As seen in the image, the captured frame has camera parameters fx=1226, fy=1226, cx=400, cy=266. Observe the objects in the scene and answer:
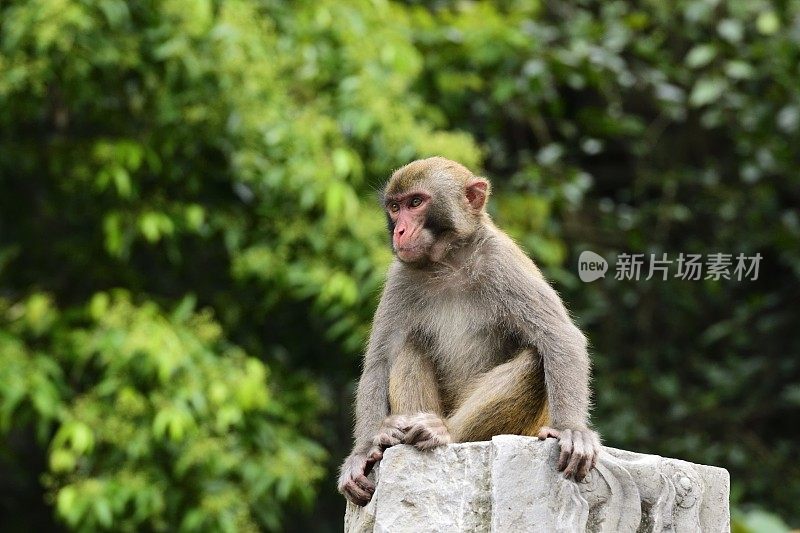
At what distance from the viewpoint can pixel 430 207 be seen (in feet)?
18.4

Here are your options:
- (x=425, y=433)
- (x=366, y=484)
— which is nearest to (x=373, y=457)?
(x=366, y=484)

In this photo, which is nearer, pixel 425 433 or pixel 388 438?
pixel 425 433

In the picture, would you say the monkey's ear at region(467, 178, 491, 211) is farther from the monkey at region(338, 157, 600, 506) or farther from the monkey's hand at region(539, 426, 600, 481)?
the monkey's hand at region(539, 426, 600, 481)

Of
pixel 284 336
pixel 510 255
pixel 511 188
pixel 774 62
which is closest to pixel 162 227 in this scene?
pixel 284 336

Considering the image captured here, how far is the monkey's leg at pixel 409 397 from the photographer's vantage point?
501cm

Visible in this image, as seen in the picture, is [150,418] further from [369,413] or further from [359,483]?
[359,483]

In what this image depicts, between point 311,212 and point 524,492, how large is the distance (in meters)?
4.63

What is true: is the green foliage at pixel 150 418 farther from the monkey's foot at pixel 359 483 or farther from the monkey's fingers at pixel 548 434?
the monkey's fingers at pixel 548 434

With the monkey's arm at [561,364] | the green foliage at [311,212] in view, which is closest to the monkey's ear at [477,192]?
the monkey's arm at [561,364]

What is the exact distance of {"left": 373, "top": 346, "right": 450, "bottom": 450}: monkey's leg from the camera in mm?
5008

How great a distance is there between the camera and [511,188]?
1025 centimetres

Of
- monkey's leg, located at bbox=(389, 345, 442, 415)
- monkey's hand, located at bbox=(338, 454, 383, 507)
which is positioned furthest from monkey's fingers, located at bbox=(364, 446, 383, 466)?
monkey's leg, located at bbox=(389, 345, 442, 415)

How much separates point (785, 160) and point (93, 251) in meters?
6.08

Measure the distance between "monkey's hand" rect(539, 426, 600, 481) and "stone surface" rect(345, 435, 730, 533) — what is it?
36mm
